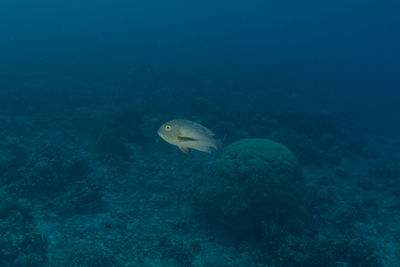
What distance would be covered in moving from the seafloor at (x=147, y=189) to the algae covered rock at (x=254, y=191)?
517 millimetres

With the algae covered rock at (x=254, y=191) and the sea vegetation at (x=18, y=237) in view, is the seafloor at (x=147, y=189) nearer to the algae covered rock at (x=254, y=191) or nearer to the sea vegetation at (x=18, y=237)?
the sea vegetation at (x=18, y=237)

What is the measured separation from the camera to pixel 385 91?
4622 centimetres

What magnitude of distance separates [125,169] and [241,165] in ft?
16.4

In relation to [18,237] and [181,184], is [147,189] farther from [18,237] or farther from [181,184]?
[18,237]

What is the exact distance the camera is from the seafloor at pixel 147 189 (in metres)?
6.09

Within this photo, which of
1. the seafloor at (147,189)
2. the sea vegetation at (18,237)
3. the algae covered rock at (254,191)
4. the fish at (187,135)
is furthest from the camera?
the algae covered rock at (254,191)

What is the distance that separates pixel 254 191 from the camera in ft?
23.5

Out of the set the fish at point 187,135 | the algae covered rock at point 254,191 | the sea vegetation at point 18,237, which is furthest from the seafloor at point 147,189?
the fish at point 187,135

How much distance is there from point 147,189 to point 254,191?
4022 millimetres

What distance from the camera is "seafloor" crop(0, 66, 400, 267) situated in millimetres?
6086

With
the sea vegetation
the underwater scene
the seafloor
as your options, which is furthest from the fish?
→ the sea vegetation

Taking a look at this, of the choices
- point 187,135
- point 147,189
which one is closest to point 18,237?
point 147,189

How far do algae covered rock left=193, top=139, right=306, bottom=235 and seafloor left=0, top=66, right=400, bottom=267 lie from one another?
52 cm

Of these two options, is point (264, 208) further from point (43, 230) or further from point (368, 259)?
point (43, 230)
